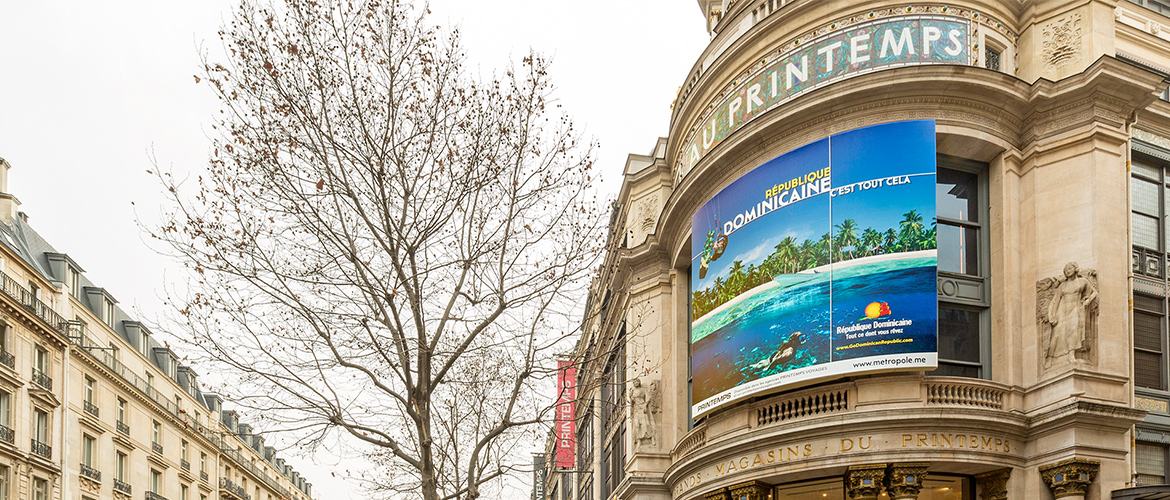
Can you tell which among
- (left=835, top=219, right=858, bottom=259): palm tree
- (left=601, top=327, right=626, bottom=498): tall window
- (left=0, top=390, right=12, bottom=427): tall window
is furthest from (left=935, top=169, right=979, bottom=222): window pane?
(left=0, top=390, right=12, bottom=427): tall window

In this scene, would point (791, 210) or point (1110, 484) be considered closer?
point (1110, 484)

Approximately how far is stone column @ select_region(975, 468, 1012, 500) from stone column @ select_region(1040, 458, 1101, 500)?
1.10m

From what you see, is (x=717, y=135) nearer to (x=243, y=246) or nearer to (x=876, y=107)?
(x=876, y=107)

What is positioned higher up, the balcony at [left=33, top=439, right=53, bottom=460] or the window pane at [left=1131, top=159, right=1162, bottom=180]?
the window pane at [left=1131, top=159, right=1162, bottom=180]

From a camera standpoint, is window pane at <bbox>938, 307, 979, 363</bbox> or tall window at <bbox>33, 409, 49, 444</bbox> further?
tall window at <bbox>33, 409, 49, 444</bbox>

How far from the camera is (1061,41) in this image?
81.3 ft

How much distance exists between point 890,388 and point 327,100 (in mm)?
13676

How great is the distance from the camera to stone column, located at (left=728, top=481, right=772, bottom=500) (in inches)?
1004

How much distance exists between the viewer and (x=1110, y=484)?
22.0 meters

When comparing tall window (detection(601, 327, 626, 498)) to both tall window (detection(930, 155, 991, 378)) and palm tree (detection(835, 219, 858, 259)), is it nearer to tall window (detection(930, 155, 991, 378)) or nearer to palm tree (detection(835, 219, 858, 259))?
palm tree (detection(835, 219, 858, 259))

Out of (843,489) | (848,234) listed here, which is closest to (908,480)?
(843,489)

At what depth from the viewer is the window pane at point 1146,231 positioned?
24297 millimetres

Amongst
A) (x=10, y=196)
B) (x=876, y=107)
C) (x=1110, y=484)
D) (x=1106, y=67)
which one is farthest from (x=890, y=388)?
(x=10, y=196)

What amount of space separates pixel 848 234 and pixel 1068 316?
495 cm
